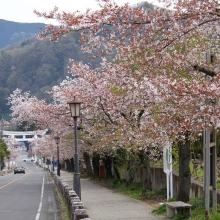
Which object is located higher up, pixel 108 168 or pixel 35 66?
pixel 35 66

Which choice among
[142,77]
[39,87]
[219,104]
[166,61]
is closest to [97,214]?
[142,77]

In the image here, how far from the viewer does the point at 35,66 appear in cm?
18100

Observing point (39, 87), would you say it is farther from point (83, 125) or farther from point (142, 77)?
point (142, 77)

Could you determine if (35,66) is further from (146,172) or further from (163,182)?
(163,182)

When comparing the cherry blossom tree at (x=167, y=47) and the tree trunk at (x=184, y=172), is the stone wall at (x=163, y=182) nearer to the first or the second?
the tree trunk at (x=184, y=172)

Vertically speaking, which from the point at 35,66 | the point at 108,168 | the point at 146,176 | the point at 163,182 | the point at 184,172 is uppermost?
the point at 35,66

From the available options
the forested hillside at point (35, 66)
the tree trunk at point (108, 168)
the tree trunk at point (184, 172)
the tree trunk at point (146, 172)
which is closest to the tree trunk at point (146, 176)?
the tree trunk at point (146, 172)

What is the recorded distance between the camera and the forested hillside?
165125mm

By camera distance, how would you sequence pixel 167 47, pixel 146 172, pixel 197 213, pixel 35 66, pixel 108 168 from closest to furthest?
pixel 167 47, pixel 197 213, pixel 146 172, pixel 108 168, pixel 35 66

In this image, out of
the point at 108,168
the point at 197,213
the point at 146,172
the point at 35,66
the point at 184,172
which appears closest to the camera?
the point at 197,213

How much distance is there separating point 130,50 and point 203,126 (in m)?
2.03

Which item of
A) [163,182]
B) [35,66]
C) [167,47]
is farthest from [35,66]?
[167,47]

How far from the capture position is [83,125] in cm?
2622

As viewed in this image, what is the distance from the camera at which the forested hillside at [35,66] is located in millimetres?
165125
